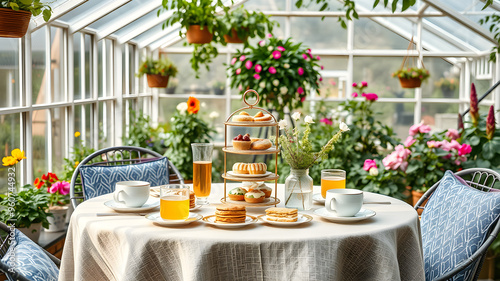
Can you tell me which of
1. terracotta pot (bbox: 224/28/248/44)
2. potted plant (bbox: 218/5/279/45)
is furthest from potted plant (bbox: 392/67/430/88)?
terracotta pot (bbox: 224/28/248/44)

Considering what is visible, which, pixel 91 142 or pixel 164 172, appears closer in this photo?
pixel 164 172

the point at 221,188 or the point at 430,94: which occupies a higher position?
the point at 430,94

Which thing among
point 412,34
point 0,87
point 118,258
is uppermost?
point 412,34

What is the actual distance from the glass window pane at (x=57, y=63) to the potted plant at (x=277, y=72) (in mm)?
1672

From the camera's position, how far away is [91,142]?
4738mm

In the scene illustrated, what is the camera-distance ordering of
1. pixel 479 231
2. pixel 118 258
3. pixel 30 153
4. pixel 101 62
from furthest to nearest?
pixel 101 62
pixel 30 153
pixel 479 231
pixel 118 258

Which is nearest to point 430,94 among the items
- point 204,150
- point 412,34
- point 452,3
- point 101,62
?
point 412,34

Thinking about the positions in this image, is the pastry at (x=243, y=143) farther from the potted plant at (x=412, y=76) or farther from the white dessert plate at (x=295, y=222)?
the potted plant at (x=412, y=76)

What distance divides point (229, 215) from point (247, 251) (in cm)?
18

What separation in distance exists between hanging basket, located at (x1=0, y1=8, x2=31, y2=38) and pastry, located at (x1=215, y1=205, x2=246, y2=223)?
1.24 meters

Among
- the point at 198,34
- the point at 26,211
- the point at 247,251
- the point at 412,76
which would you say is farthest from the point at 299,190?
the point at 412,76

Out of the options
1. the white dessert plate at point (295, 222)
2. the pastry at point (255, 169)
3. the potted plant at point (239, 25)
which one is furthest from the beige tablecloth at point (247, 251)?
the potted plant at point (239, 25)

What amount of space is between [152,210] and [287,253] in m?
0.57

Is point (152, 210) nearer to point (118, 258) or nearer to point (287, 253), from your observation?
point (118, 258)
